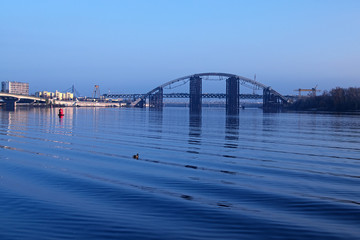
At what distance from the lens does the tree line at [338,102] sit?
361 feet

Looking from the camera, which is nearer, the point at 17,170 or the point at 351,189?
the point at 351,189

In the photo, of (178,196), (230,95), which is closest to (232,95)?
(230,95)

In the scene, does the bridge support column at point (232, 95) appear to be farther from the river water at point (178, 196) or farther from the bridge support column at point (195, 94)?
the river water at point (178, 196)

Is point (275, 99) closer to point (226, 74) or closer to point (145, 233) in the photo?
point (226, 74)

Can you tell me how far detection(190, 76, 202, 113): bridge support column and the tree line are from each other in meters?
40.3

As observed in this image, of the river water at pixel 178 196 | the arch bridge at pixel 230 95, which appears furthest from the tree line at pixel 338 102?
the river water at pixel 178 196

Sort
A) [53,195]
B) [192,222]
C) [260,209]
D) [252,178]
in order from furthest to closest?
[252,178] < [53,195] < [260,209] < [192,222]

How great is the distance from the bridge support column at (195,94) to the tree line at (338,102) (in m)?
40.3

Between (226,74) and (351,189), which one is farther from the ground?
(226,74)

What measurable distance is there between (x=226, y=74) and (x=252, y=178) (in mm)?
181738

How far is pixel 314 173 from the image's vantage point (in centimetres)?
1343

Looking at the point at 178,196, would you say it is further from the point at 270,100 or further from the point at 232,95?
the point at 270,100

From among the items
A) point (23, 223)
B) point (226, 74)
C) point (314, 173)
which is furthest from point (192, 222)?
point (226, 74)

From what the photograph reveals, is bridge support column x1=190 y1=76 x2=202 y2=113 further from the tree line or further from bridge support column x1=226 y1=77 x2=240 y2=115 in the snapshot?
the tree line
